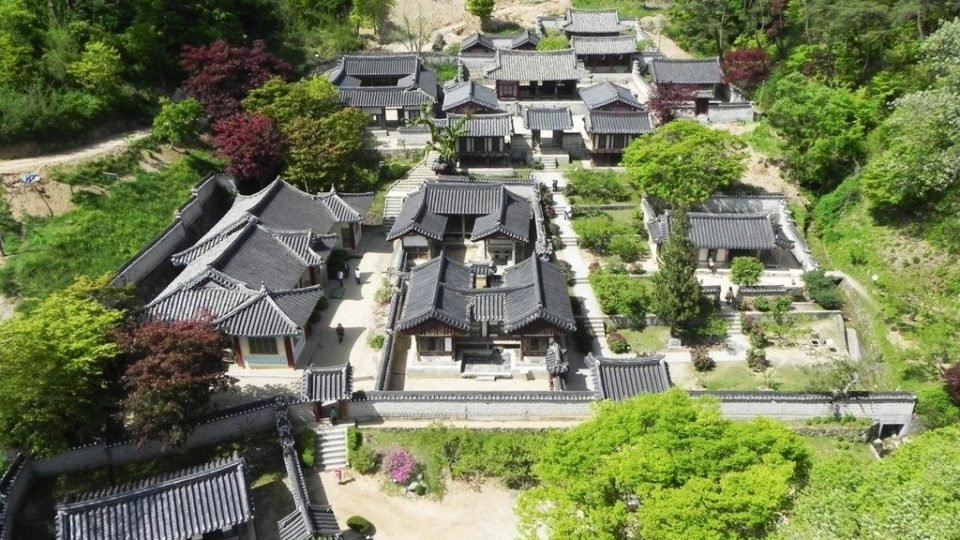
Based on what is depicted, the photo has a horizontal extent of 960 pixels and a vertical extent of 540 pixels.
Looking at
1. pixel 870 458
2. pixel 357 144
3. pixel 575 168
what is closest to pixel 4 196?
pixel 357 144

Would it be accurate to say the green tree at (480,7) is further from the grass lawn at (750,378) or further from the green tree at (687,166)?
the grass lawn at (750,378)

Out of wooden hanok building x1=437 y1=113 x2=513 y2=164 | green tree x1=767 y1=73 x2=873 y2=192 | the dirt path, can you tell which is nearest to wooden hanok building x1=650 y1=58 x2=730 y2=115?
green tree x1=767 y1=73 x2=873 y2=192

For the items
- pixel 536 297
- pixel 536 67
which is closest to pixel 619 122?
pixel 536 67

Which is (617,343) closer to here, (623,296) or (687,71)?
(623,296)

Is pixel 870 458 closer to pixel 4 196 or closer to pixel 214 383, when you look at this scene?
pixel 214 383

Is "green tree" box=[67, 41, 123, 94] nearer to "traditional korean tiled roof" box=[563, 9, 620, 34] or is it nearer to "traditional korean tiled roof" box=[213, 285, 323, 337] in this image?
"traditional korean tiled roof" box=[213, 285, 323, 337]

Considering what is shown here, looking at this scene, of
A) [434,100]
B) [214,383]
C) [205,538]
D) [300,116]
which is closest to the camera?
[205,538]
